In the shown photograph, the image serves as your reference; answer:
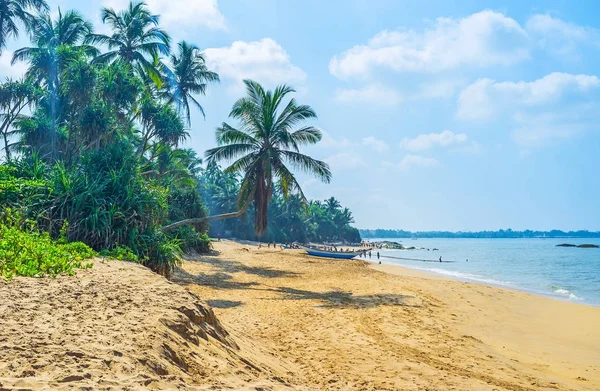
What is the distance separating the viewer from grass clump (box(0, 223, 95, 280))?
220 inches

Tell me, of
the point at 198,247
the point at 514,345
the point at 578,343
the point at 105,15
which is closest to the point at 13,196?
the point at 514,345

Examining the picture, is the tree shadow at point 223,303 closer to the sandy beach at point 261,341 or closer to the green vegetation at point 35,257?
the sandy beach at point 261,341

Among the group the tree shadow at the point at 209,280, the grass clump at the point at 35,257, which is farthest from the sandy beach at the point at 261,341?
the tree shadow at the point at 209,280

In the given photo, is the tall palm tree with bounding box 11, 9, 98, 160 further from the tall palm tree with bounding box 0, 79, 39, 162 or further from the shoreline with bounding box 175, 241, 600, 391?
the shoreline with bounding box 175, 241, 600, 391

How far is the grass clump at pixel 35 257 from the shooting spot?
220 inches

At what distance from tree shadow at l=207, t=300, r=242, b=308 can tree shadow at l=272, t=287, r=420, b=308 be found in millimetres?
1898

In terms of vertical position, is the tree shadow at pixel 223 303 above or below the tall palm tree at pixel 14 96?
below

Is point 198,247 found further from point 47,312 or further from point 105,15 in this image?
point 47,312

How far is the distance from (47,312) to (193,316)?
164cm

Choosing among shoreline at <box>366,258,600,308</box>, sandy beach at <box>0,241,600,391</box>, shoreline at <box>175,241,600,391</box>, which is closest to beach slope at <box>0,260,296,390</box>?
sandy beach at <box>0,241,600,391</box>

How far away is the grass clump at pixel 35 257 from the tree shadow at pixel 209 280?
5.64 meters

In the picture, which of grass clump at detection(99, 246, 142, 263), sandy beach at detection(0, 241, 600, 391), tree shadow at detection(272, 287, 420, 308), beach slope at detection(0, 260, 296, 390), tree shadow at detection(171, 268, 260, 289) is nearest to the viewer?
beach slope at detection(0, 260, 296, 390)

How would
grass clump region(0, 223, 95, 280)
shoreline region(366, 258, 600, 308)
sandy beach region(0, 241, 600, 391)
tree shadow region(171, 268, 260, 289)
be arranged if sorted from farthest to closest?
shoreline region(366, 258, 600, 308) → tree shadow region(171, 268, 260, 289) → grass clump region(0, 223, 95, 280) → sandy beach region(0, 241, 600, 391)

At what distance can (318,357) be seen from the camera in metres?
6.21
